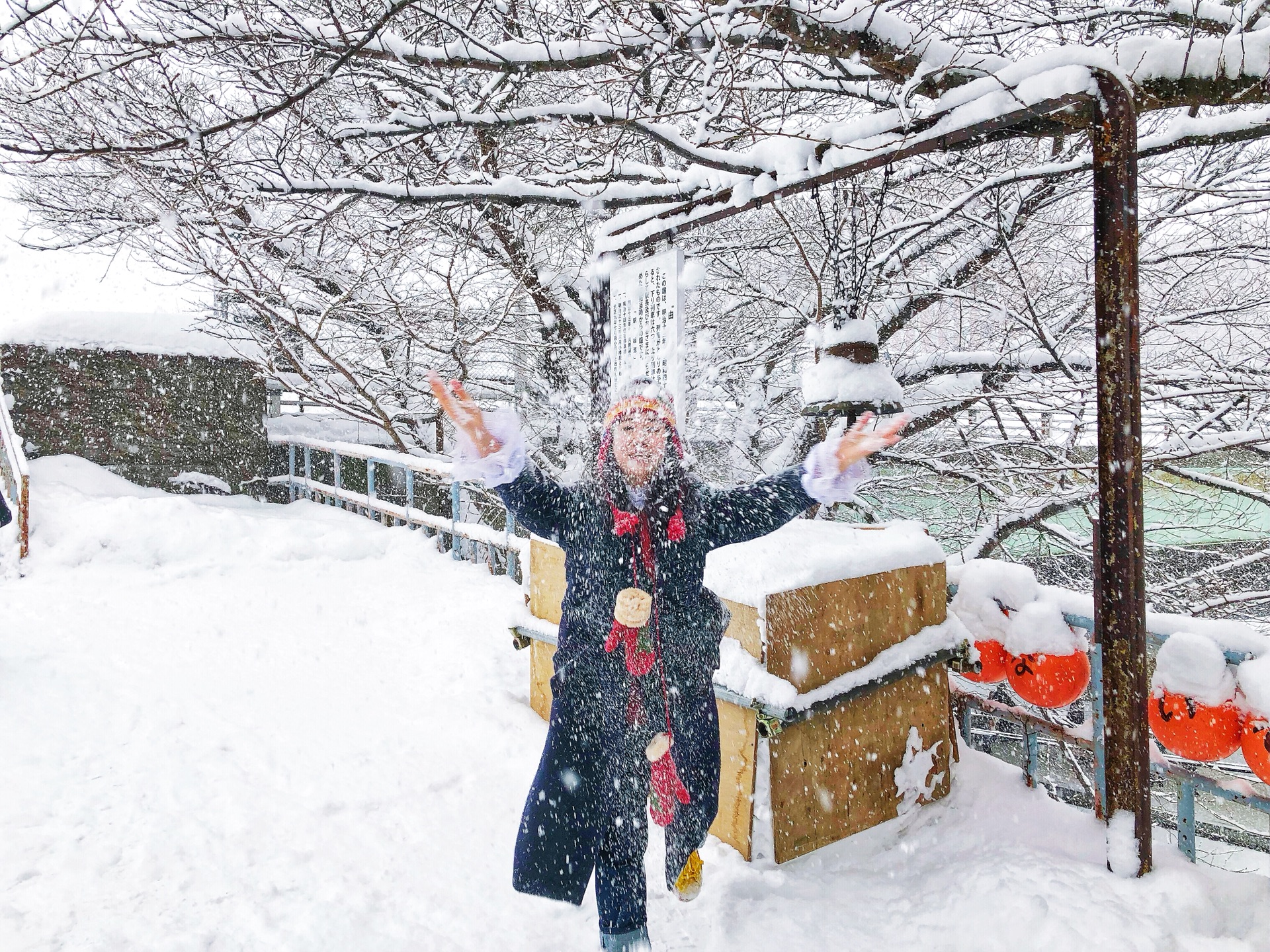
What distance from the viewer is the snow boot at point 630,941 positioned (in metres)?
2.34

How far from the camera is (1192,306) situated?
6.91 metres

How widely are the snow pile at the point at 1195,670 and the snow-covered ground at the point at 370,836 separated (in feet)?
2.11

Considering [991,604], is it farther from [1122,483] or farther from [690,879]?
[690,879]

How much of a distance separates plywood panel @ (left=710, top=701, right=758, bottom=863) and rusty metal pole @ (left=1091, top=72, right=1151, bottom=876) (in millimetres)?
1333

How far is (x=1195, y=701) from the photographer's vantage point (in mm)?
2635

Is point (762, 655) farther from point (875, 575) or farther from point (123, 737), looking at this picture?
point (123, 737)

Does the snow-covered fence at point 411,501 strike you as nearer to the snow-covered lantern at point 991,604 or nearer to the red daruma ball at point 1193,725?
the snow-covered lantern at point 991,604

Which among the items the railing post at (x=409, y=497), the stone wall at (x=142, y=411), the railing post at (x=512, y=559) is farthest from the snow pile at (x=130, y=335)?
the railing post at (x=512, y=559)

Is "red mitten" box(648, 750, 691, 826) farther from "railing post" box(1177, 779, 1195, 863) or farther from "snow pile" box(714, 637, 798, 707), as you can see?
"railing post" box(1177, 779, 1195, 863)

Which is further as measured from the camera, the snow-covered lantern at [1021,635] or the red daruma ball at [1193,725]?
the snow-covered lantern at [1021,635]

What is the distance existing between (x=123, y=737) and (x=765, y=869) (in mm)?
3361

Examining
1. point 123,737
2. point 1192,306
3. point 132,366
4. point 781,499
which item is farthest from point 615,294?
point 132,366

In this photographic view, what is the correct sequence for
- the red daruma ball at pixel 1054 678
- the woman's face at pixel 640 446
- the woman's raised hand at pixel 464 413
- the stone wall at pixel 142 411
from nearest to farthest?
the woman's raised hand at pixel 464 413, the woman's face at pixel 640 446, the red daruma ball at pixel 1054 678, the stone wall at pixel 142 411

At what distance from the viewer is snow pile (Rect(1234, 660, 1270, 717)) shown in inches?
96.3
